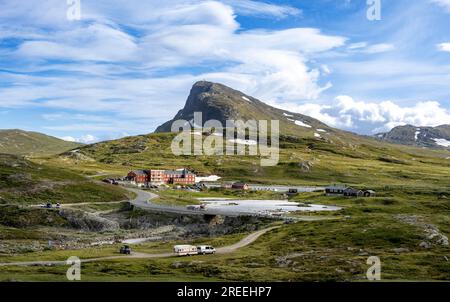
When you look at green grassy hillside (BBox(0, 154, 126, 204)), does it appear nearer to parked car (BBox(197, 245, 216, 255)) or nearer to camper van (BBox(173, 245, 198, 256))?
camper van (BBox(173, 245, 198, 256))

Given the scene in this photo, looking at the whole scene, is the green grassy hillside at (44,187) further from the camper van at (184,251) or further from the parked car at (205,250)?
the parked car at (205,250)

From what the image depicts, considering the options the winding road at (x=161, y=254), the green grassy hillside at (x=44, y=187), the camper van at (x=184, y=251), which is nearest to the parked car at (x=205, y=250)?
the camper van at (x=184, y=251)

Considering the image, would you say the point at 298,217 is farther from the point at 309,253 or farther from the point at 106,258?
the point at 106,258

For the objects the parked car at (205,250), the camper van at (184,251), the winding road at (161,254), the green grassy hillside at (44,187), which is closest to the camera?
the winding road at (161,254)

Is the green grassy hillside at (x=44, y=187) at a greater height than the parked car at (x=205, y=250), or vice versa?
the green grassy hillside at (x=44, y=187)

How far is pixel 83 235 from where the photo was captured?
398ft

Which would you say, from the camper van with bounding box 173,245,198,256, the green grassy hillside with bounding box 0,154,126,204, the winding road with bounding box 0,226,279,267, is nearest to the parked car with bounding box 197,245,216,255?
the camper van with bounding box 173,245,198,256

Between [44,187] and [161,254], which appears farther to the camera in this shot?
[44,187]

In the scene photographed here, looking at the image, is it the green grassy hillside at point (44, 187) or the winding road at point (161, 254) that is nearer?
the winding road at point (161, 254)

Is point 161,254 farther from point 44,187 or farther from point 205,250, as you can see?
point 44,187

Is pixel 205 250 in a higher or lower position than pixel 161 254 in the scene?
higher

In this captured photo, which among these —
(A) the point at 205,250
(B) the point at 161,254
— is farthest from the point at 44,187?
(A) the point at 205,250

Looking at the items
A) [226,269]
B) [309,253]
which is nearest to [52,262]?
[226,269]
